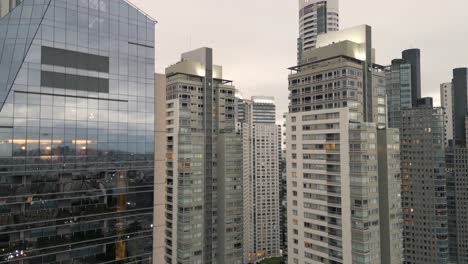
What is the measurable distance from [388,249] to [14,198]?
65575 millimetres

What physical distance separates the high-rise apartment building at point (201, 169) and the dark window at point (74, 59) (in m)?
38.9

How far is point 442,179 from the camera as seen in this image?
13900 cm

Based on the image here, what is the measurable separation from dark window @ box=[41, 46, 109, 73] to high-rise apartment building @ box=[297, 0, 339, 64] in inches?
5771

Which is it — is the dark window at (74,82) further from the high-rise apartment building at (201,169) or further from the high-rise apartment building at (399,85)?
the high-rise apartment building at (399,85)

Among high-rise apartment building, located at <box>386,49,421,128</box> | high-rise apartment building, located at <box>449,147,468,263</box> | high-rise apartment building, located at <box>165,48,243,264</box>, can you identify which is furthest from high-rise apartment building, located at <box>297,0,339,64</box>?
high-rise apartment building, located at <box>165,48,243,264</box>

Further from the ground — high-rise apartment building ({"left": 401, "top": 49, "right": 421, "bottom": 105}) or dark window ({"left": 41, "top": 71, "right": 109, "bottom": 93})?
high-rise apartment building ({"left": 401, "top": 49, "right": 421, "bottom": 105})

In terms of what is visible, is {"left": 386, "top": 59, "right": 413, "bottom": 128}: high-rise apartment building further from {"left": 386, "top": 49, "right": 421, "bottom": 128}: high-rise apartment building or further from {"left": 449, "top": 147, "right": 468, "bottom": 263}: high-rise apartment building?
{"left": 449, "top": 147, "right": 468, "bottom": 263}: high-rise apartment building

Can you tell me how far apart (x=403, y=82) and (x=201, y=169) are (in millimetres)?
138734

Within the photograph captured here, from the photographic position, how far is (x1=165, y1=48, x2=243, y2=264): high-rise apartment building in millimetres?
89188

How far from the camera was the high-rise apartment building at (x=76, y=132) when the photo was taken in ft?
144

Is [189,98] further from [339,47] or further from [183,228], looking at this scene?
[339,47]

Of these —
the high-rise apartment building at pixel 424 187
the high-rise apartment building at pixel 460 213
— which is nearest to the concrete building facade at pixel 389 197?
the high-rise apartment building at pixel 424 187

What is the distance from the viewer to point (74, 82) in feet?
161

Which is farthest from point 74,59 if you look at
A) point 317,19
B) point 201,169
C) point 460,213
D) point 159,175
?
point 460,213
